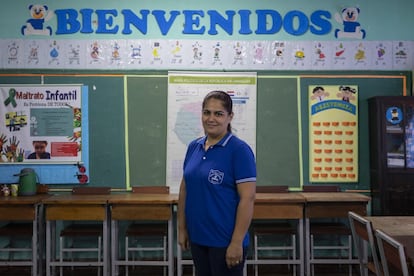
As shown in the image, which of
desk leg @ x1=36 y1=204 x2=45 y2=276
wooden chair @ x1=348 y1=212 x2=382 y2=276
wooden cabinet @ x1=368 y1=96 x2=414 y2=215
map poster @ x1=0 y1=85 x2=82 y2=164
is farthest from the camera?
map poster @ x1=0 y1=85 x2=82 y2=164

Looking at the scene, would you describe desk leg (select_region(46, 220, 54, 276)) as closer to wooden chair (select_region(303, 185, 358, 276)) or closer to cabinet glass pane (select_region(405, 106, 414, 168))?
wooden chair (select_region(303, 185, 358, 276))

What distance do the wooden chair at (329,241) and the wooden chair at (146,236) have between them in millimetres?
1423

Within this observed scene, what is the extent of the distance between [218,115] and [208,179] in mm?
318

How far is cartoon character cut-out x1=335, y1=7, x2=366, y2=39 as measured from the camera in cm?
443

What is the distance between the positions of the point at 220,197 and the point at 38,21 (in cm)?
340

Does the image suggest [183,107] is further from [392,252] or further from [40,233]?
[392,252]

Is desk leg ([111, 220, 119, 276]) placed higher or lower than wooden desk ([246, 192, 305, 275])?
lower

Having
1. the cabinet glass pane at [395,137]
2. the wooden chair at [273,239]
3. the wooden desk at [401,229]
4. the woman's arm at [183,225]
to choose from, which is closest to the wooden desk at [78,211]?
the wooden chair at [273,239]

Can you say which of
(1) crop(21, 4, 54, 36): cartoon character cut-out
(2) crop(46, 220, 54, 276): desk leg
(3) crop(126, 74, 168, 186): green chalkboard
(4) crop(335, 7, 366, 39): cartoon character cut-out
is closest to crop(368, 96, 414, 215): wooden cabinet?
(4) crop(335, 7, 366, 39): cartoon character cut-out

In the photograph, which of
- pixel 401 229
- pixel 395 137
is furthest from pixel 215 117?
pixel 395 137

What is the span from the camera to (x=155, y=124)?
4352mm

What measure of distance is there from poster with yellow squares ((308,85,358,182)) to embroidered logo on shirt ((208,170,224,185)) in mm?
2627

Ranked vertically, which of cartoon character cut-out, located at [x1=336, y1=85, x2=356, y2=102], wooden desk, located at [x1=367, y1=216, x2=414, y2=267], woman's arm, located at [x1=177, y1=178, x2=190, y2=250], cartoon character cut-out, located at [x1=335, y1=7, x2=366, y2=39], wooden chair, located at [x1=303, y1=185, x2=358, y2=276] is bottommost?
wooden chair, located at [x1=303, y1=185, x2=358, y2=276]

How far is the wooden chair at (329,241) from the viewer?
3910 mm
